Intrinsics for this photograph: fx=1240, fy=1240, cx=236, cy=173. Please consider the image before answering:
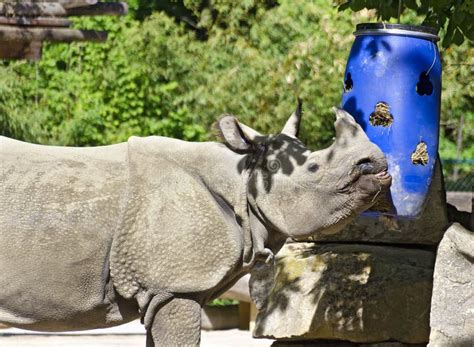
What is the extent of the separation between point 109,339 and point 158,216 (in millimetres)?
5978

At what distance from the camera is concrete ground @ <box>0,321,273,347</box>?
1138 cm

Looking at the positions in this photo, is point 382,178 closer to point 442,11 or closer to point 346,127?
point 346,127

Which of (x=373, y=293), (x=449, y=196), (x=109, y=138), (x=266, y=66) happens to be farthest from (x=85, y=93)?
(x=373, y=293)

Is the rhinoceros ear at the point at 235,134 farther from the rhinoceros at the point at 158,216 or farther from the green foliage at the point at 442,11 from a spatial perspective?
the green foliage at the point at 442,11

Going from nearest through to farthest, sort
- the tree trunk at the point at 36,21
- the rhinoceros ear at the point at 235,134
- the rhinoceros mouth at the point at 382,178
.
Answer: the rhinoceros mouth at the point at 382,178 → the rhinoceros ear at the point at 235,134 → the tree trunk at the point at 36,21

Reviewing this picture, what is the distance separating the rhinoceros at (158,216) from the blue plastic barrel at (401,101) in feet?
2.41

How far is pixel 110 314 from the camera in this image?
20.3ft

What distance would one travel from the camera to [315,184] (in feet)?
20.4

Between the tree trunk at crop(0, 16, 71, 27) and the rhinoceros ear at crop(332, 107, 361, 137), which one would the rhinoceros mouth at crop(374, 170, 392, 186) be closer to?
the rhinoceros ear at crop(332, 107, 361, 137)

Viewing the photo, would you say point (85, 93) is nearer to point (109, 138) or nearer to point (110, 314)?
point (109, 138)

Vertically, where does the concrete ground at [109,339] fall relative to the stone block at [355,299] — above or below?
below

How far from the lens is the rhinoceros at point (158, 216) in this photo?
6.04 m

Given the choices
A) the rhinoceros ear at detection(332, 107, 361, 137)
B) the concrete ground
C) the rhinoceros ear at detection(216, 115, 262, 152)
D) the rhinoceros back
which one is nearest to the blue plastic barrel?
the rhinoceros ear at detection(332, 107, 361, 137)

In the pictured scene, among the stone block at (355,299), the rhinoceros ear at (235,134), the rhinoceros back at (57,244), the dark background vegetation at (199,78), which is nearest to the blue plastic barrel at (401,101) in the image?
the rhinoceros ear at (235,134)
